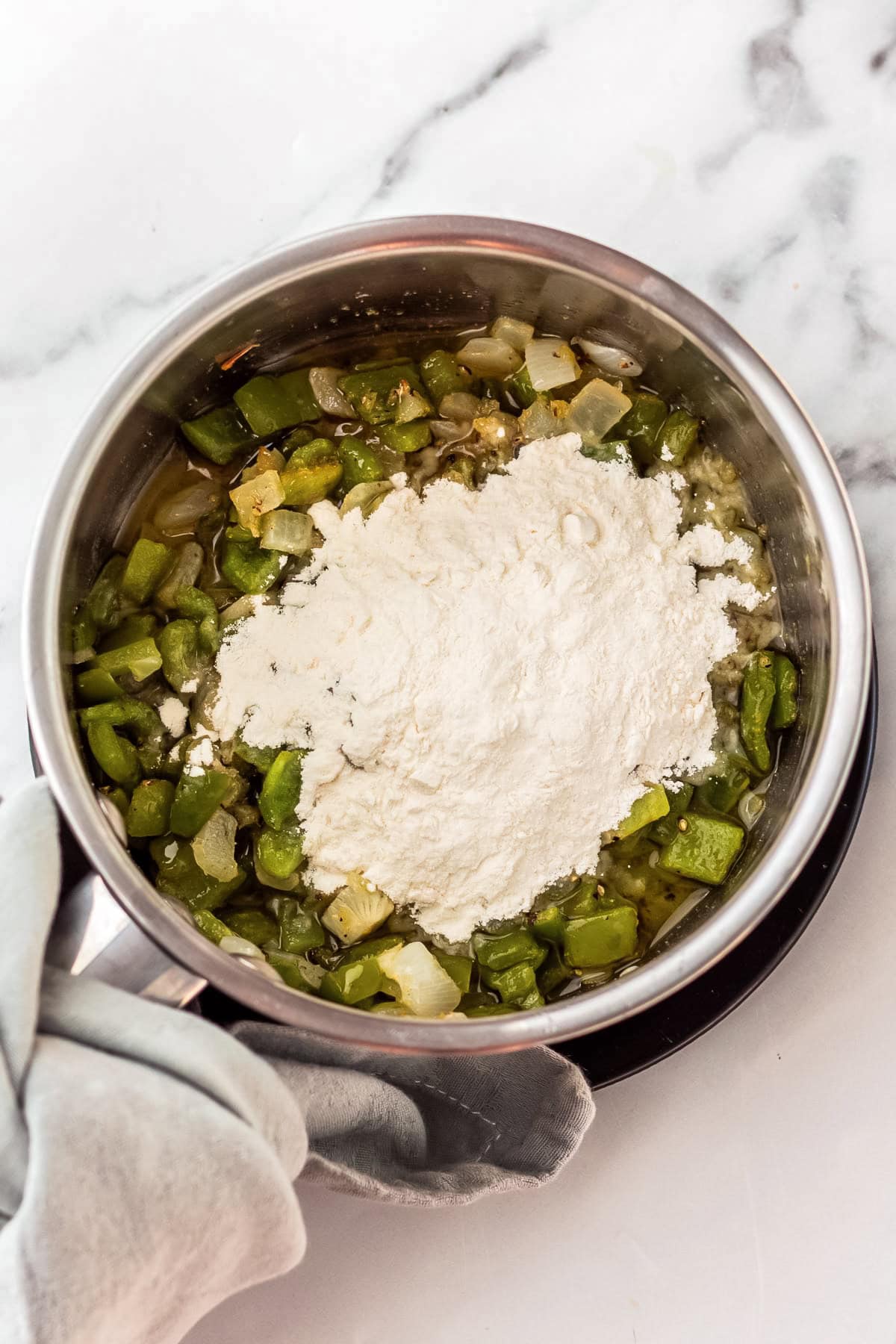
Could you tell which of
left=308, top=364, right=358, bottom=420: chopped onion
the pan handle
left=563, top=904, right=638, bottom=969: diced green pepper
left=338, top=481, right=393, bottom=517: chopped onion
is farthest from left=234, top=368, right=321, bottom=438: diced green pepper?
left=563, top=904, right=638, bottom=969: diced green pepper

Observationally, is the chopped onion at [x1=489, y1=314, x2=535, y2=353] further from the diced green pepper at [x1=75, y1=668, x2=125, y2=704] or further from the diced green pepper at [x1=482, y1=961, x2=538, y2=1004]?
the diced green pepper at [x1=482, y1=961, x2=538, y2=1004]

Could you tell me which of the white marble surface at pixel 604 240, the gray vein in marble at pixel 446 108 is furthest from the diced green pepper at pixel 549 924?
the gray vein in marble at pixel 446 108

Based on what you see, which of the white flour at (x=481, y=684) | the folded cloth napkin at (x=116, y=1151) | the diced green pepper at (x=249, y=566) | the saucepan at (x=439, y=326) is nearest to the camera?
the folded cloth napkin at (x=116, y=1151)

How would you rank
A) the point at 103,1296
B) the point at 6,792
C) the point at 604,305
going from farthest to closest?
the point at 6,792 < the point at 604,305 < the point at 103,1296

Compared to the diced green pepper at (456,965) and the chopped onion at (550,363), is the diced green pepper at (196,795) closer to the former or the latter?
the diced green pepper at (456,965)

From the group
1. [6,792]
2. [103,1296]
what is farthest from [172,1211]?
[6,792]

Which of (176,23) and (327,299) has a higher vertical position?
(176,23)

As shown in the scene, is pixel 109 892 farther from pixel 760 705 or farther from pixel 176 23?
pixel 176 23
